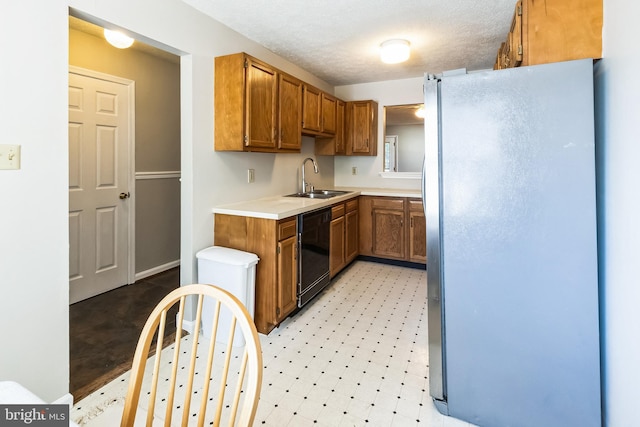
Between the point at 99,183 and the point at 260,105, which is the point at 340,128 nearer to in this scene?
the point at 260,105

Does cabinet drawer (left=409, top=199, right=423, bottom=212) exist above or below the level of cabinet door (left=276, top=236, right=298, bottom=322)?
above

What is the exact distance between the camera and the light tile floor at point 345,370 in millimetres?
1659

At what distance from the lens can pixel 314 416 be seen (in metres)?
1.66

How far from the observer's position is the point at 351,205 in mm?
3877

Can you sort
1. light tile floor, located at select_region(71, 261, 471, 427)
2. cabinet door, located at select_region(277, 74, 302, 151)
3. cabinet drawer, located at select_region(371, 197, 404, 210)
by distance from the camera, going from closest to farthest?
light tile floor, located at select_region(71, 261, 471, 427) → cabinet door, located at select_region(277, 74, 302, 151) → cabinet drawer, located at select_region(371, 197, 404, 210)

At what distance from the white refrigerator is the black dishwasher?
4.03ft

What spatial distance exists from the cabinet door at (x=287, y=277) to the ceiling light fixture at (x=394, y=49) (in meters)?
1.82

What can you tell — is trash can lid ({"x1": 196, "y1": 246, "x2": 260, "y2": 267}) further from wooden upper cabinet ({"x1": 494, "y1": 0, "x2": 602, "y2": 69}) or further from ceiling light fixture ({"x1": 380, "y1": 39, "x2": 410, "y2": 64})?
ceiling light fixture ({"x1": 380, "y1": 39, "x2": 410, "y2": 64})

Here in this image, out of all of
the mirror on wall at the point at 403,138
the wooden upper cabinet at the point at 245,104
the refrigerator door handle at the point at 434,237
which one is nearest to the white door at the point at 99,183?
the wooden upper cabinet at the point at 245,104

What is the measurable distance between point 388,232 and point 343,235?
0.67 metres

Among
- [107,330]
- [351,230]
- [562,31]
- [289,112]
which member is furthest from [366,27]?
[107,330]

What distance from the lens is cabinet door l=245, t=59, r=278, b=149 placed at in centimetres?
A: 247

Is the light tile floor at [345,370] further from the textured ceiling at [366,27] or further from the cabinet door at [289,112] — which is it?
the textured ceiling at [366,27]
